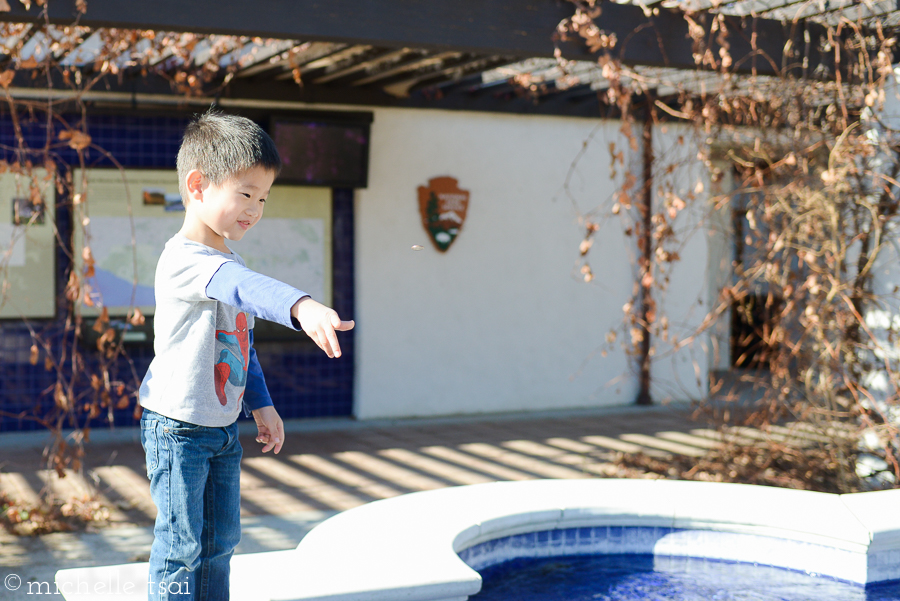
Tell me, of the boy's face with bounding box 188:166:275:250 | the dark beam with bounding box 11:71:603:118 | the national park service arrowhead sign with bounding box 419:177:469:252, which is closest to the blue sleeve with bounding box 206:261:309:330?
the boy's face with bounding box 188:166:275:250

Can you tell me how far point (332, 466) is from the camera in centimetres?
565

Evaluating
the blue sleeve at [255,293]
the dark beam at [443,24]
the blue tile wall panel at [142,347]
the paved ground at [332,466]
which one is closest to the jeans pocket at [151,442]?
the blue sleeve at [255,293]

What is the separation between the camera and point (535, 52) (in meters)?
4.46

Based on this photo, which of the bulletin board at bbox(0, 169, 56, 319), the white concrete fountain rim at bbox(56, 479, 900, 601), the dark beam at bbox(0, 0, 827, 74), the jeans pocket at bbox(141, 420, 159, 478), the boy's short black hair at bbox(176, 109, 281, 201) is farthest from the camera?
the bulletin board at bbox(0, 169, 56, 319)

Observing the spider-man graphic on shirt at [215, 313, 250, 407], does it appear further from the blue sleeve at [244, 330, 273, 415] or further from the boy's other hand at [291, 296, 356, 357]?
the boy's other hand at [291, 296, 356, 357]

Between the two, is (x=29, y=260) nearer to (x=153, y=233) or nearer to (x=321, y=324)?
(x=153, y=233)

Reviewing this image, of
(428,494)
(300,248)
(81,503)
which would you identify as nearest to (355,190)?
(300,248)

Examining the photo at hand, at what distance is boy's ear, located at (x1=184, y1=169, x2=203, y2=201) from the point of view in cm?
201

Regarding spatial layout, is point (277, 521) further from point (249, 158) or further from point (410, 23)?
point (249, 158)

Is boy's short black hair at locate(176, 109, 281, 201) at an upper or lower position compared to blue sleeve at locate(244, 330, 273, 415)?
upper

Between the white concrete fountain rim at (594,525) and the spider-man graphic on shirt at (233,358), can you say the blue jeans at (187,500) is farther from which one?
the white concrete fountain rim at (594,525)

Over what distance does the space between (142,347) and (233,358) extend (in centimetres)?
497

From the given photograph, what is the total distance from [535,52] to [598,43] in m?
0.32

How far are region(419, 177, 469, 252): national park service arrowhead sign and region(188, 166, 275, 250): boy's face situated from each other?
5.35 metres
